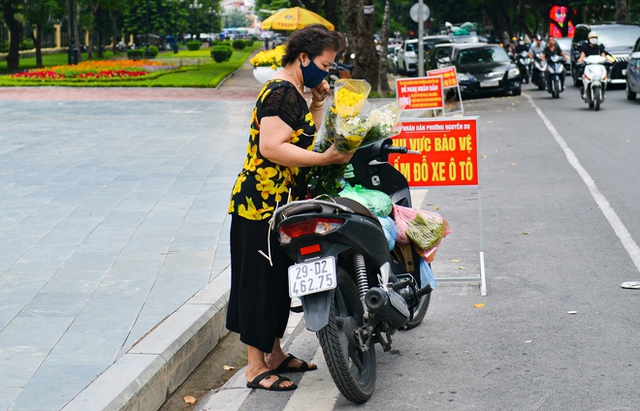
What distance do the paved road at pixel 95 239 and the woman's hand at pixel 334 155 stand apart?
156 centimetres

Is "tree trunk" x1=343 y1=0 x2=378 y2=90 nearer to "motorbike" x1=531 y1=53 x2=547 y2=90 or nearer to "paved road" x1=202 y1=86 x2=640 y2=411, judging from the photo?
"motorbike" x1=531 y1=53 x2=547 y2=90

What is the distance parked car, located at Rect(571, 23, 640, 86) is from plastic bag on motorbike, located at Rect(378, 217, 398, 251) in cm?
2198

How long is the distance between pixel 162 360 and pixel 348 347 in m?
0.98

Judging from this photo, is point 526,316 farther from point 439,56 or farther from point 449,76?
point 439,56

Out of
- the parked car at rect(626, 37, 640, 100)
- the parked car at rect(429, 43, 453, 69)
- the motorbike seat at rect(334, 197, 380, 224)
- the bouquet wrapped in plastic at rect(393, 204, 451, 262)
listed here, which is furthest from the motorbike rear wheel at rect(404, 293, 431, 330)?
the parked car at rect(429, 43, 453, 69)

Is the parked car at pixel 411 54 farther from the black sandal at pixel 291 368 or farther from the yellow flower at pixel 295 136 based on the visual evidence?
the yellow flower at pixel 295 136

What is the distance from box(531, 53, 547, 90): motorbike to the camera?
25.6 m

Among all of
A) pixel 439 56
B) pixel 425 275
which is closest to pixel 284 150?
pixel 425 275

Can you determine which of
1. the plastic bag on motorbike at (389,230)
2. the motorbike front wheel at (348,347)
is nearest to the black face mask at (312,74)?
the plastic bag on motorbike at (389,230)

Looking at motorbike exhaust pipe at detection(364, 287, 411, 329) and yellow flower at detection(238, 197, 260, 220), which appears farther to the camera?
yellow flower at detection(238, 197, 260, 220)

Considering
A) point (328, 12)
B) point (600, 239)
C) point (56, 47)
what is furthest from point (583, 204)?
point (56, 47)

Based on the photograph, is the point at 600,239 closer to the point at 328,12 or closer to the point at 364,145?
the point at 364,145

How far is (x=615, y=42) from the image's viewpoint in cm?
2742

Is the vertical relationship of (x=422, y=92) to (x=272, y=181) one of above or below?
above
